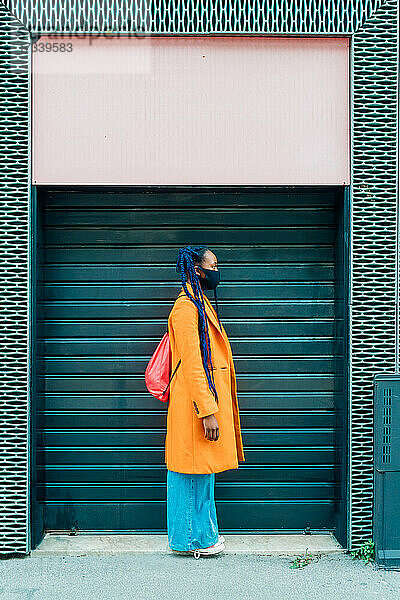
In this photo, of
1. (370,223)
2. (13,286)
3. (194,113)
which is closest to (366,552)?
(370,223)

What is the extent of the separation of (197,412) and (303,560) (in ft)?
4.44

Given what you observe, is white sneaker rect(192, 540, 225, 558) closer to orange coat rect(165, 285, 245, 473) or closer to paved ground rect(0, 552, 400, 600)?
paved ground rect(0, 552, 400, 600)

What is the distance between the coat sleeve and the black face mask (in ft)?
0.77

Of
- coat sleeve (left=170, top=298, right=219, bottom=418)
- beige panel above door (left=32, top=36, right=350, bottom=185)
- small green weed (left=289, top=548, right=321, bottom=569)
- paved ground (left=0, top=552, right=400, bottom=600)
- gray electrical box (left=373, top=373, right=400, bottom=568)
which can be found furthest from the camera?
beige panel above door (left=32, top=36, right=350, bottom=185)

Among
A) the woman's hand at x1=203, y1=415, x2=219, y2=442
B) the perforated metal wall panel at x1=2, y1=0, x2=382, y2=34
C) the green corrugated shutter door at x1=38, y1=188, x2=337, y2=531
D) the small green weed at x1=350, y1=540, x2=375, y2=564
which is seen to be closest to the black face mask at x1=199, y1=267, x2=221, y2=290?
the green corrugated shutter door at x1=38, y1=188, x2=337, y2=531

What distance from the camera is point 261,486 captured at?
553 cm

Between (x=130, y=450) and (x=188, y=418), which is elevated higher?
(x=188, y=418)

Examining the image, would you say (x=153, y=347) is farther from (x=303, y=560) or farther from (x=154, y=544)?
(x=303, y=560)

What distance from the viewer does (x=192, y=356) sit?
4766mm

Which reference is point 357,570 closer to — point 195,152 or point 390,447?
point 390,447

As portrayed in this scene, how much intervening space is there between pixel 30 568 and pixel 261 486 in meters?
1.76

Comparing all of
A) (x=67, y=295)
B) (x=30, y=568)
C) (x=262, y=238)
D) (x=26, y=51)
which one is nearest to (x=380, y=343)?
(x=262, y=238)

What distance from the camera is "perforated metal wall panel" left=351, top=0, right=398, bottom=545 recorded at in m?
5.13

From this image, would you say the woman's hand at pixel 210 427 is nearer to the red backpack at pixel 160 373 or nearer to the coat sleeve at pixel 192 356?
the coat sleeve at pixel 192 356
